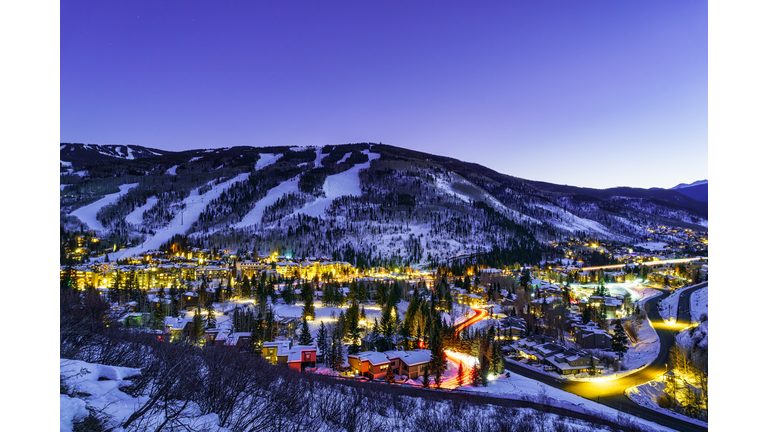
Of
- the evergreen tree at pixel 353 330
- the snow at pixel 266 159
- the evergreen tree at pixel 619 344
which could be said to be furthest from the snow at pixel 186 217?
the evergreen tree at pixel 619 344

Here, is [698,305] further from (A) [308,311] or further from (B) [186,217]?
(B) [186,217]

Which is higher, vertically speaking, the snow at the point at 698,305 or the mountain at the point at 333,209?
the mountain at the point at 333,209

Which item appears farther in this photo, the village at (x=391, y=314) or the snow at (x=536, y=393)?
the village at (x=391, y=314)

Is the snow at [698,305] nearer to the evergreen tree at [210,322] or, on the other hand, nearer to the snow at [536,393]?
the snow at [536,393]

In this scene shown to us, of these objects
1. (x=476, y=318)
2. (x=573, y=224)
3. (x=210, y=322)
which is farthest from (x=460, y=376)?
(x=573, y=224)

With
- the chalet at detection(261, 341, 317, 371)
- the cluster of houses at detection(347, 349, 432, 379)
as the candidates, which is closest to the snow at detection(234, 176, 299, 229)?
the chalet at detection(261, 341, 317, 371)
